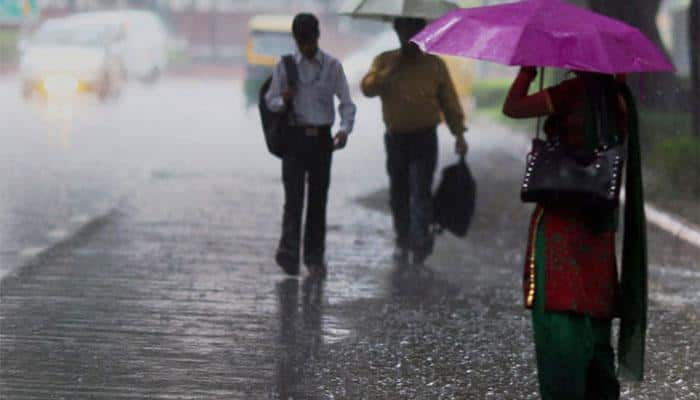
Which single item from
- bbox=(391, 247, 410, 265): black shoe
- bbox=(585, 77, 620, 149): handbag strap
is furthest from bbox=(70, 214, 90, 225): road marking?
bbox=(585, 77, 620, 149): handbag strap

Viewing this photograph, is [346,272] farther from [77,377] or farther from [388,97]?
[77,377]

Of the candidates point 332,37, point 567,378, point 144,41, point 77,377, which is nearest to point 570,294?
point 567,378

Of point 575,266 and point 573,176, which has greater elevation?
point 573,176

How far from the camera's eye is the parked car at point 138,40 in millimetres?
44969

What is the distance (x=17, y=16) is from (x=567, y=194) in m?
46.8

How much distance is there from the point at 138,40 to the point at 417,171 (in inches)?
1481

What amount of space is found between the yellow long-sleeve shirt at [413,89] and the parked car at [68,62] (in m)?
26.7

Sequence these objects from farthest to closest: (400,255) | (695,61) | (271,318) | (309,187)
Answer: (695,61) → (400,255) → (309,187) → (271,318)

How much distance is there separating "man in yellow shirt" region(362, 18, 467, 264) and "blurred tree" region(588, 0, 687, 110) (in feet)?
35.8

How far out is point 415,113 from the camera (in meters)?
12.2

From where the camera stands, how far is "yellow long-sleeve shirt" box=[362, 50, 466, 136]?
1209 centimetres

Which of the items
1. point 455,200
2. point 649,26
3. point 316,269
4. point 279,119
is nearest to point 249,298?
point 316,269

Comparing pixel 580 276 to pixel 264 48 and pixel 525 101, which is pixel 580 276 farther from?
pixel 264 48

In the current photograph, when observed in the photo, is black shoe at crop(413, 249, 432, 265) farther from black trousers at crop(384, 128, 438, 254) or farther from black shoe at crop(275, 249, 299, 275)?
black shoe at crop(275, 249, 299, 275)
